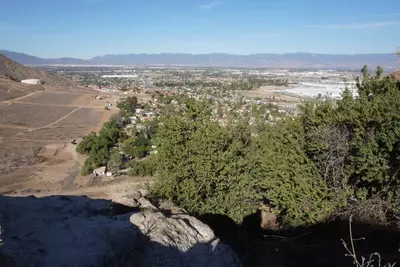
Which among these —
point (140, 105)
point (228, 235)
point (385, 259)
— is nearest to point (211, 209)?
point (228, 235)

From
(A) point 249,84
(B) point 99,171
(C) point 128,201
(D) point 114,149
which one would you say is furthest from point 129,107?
(A) point 249,84

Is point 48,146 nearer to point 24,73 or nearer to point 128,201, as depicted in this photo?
point 128,201

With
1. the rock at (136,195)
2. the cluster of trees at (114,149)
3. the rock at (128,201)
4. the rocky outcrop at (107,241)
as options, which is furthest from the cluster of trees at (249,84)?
the rocky outcrop at (107,241)

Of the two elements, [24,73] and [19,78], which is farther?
[24,73]

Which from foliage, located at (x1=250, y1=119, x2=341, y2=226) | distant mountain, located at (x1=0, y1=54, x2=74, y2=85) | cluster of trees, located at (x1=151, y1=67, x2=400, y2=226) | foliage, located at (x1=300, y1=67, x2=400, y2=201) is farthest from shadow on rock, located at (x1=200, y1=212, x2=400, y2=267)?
distant mountain, located at (x1=0, y1=54, x2=74, y2=85)

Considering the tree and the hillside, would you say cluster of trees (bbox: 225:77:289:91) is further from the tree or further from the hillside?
the tree

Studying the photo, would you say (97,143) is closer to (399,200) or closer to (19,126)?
(19,126)
